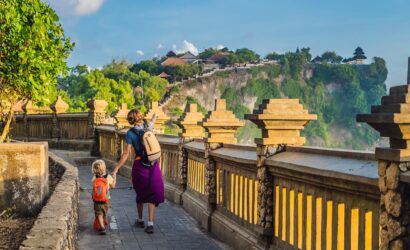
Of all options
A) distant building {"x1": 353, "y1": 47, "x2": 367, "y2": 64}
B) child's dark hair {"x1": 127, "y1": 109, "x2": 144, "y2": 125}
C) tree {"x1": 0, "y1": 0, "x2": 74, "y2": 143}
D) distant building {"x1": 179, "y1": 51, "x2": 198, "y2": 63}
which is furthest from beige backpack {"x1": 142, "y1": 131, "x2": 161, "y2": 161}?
distant building {"x1": 353, "y1": 47, "x2": 367, "y2": 64}

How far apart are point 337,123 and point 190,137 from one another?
146827 mm

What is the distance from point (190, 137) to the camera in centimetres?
1003

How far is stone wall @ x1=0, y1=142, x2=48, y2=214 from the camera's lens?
7195mm

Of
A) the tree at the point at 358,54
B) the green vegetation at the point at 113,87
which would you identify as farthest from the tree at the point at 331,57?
the green vegetation at the point at 113,87

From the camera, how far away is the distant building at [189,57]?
15038cm

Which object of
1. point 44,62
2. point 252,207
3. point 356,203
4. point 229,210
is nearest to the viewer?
point 356,203

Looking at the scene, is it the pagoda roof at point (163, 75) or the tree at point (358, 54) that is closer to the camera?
the pagoda roof at point (163, 75)

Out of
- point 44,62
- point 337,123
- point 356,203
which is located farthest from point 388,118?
point 337,123

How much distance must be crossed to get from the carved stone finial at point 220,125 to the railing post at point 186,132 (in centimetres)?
184

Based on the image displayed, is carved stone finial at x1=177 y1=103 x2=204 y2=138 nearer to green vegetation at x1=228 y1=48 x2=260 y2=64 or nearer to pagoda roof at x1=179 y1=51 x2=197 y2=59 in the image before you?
green vegetation at x1=228 y1=48 x2=260 y2=64

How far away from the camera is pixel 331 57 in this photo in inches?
6796

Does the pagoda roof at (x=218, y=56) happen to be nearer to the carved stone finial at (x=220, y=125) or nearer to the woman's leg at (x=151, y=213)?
the carved stone finial at (x=220, y=125)

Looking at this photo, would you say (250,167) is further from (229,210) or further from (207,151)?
(207,151)

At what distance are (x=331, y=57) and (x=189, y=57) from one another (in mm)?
49664
